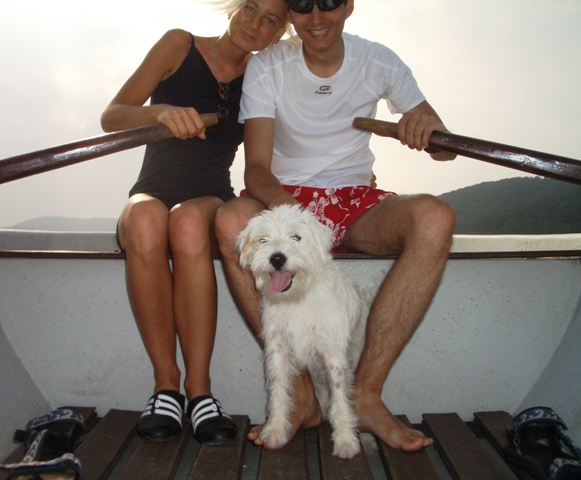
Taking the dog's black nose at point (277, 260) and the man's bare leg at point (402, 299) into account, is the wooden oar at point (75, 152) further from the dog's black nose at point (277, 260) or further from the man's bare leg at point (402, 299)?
the man's bare leg at point (402, 299)

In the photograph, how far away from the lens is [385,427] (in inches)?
85.0

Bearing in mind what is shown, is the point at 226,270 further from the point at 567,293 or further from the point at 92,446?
the point at 567,293

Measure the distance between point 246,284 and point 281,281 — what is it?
29 cm

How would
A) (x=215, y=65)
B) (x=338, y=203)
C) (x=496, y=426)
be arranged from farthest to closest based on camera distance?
(x=215, y=65)
(x=338, y=203)
(x=496, y=426)

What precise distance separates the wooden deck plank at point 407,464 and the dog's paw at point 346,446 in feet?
0.34

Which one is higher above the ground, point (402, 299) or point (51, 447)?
point (402, 299)

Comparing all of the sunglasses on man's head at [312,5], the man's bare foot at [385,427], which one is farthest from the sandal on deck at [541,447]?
the sunglasses on man's head at [312,5]

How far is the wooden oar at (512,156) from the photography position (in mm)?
1786

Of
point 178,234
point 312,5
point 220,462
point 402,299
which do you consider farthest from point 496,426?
point 312,5

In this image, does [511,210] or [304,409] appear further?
[511,210]

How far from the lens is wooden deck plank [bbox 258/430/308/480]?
1954 millimetres

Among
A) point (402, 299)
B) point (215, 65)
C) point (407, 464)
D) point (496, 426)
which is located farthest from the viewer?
point (215, 65)

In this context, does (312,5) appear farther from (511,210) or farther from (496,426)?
(511,210)

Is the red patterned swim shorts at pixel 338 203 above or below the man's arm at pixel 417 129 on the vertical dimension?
below
